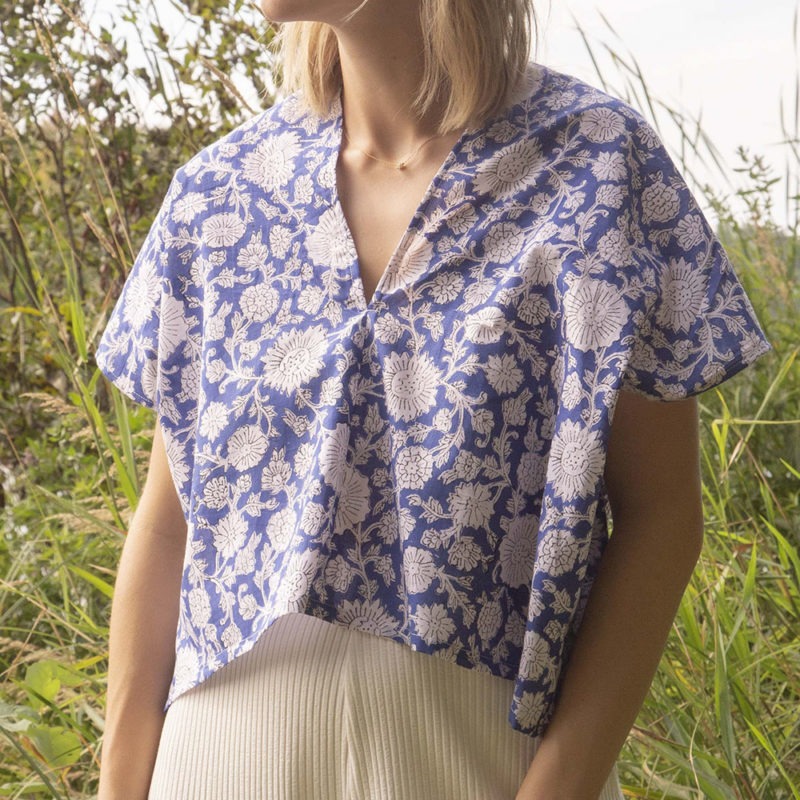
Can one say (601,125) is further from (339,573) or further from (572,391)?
(339,573)

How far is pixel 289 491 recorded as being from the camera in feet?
3.51

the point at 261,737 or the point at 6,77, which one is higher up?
the point at 6,77

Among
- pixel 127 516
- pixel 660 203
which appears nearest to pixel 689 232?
pixel 660 203

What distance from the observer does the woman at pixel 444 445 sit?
971mm

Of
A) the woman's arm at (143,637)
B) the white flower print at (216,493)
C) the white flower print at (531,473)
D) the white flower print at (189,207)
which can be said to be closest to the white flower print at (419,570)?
the white flower print at (531,473)

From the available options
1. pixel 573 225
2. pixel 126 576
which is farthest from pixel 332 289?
pixel 126 576

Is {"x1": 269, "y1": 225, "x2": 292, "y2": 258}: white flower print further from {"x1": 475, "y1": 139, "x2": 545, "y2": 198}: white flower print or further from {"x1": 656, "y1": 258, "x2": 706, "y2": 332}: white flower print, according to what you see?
{"x1": 656, "y1": 258, "x2": 706, "y2": 332}: white flower print

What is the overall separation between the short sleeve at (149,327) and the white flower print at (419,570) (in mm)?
342

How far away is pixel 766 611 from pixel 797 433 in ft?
1.32

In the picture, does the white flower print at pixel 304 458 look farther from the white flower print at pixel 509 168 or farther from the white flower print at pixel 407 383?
the white flower print at pixel 509 168

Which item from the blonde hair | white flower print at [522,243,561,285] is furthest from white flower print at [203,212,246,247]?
white flower print at [522,243,561,285]

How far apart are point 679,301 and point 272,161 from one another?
461 millimetres

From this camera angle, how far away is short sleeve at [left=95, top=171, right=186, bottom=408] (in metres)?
1.17

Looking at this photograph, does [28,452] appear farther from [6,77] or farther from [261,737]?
[261,737]
